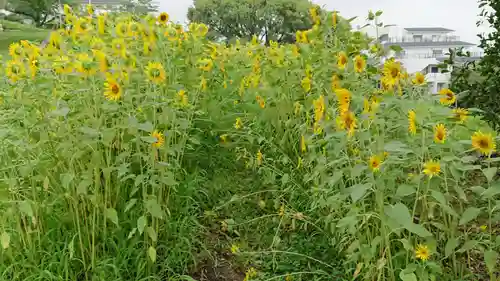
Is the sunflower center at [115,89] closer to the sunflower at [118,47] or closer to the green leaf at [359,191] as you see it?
the sunflower at [118,47]

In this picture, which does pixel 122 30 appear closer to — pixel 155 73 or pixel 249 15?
pixel 155 73

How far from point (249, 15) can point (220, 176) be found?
29.6 meters

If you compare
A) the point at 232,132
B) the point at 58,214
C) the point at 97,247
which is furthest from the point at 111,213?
the point at 232,132

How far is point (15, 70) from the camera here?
6.66 feet

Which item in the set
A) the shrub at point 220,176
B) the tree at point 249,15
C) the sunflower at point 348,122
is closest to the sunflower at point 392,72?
the shrub at point 220,176

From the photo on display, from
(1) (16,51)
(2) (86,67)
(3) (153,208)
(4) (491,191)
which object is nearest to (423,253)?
(4) (491,191)

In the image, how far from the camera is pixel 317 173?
189cm

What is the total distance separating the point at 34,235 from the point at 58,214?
4.4 inches

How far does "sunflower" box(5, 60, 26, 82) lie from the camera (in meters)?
1.96

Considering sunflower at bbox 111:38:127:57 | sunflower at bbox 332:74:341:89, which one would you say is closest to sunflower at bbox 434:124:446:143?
sunflower at bbox 332:74:341:89

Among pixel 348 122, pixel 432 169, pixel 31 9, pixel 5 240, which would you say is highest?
pixel 31 9

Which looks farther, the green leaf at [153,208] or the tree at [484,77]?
the tree at [484,77]

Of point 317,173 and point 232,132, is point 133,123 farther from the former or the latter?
point 232,132

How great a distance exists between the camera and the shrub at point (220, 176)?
1529mm
